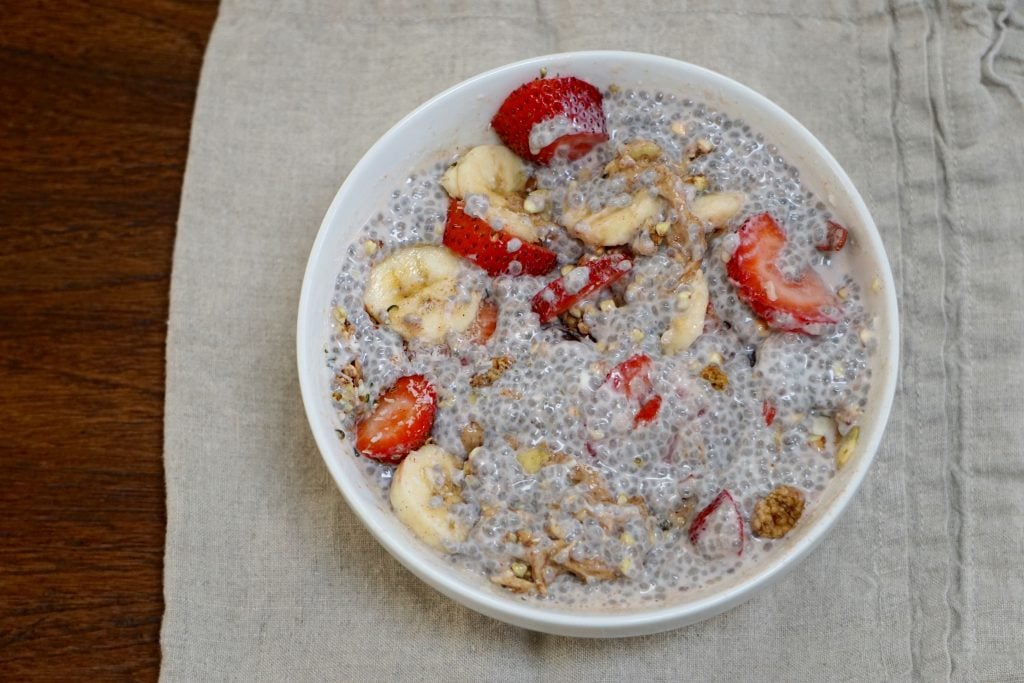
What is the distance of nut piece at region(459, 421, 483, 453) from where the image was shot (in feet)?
3.62

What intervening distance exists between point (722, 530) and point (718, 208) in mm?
343

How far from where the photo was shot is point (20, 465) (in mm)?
1315

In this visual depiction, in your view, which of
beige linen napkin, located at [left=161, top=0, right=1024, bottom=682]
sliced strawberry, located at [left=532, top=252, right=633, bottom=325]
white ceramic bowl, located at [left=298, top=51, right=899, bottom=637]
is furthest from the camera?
beige linen napkin, located at [left=161, top=0, right=1024, bottom=682]

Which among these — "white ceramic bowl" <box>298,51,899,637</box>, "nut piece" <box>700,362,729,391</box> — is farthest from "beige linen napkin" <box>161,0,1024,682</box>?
"nut piece" <box>700,362,729,391</box>

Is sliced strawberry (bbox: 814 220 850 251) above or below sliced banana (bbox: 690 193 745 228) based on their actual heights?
below

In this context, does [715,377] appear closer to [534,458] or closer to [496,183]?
[534,458]

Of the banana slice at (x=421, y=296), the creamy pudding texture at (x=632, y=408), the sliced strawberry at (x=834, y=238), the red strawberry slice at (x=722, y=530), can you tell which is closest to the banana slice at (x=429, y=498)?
the creamy pudding texture at (x=632, y=408)

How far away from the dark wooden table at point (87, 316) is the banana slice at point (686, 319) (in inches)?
26.0

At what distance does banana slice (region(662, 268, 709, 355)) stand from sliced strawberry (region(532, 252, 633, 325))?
75 millimetres

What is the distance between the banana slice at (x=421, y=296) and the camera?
1.14 metres

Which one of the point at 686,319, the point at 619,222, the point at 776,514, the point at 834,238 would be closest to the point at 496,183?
the point at 619,222

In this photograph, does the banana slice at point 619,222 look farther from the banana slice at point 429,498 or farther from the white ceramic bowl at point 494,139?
the banana slice at point 429,498

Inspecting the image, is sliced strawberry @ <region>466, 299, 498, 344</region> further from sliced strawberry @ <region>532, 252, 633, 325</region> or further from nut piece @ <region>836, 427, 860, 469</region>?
nut piece @ <region>836, 427, 860, 469</region>

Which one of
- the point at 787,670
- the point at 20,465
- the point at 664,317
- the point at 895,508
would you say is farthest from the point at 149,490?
the point at 895,508
